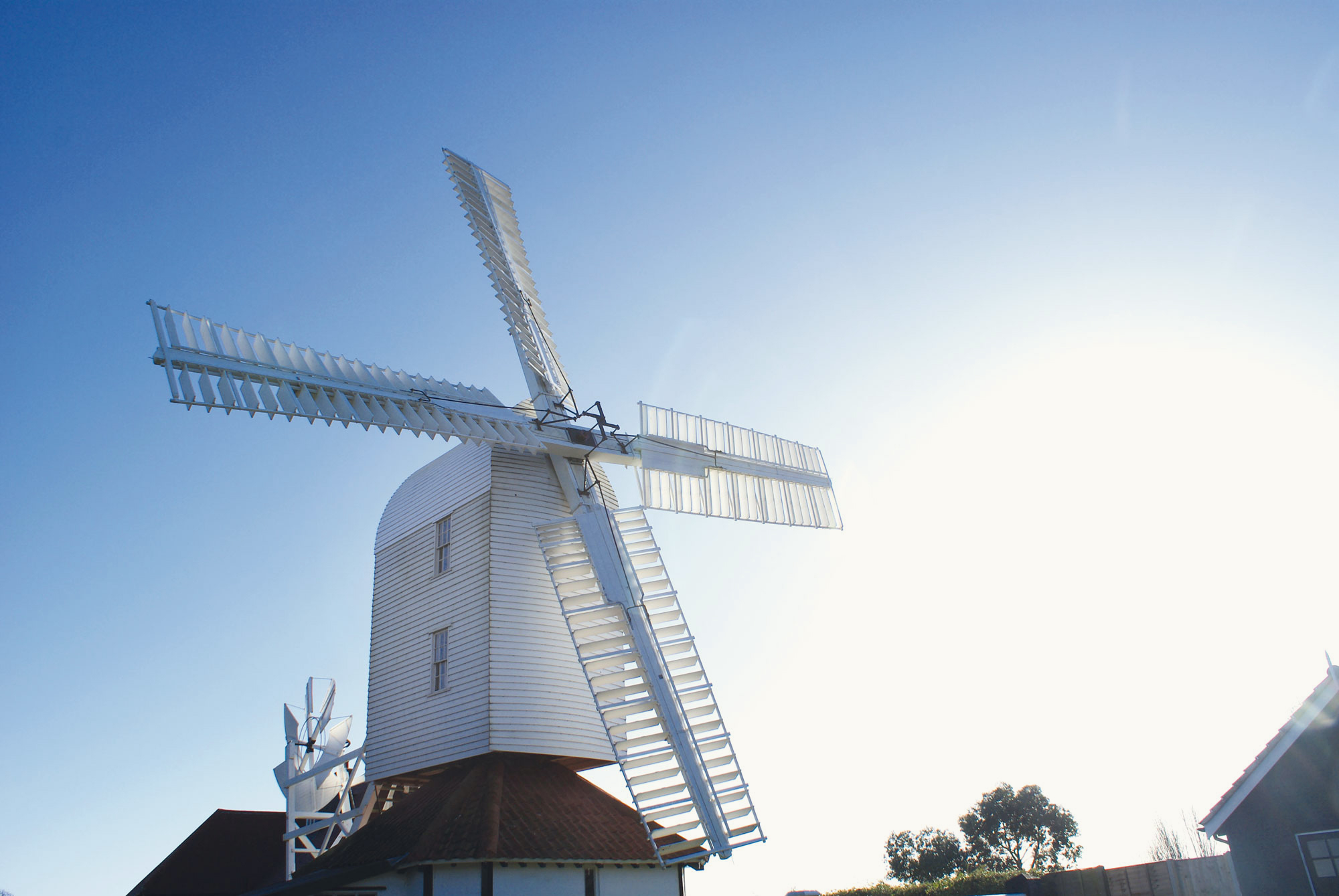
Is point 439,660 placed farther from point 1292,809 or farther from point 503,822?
point 1292,809

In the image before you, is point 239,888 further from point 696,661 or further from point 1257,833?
point 1257,833

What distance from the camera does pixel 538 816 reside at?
49.7ft

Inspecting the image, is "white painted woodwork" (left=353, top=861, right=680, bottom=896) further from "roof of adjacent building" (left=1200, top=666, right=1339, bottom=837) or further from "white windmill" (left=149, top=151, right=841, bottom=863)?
"roof of adjacent building" (left=1200, top=666, right=1339, bottom=837)

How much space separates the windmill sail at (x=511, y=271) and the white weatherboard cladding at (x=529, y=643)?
243 cm

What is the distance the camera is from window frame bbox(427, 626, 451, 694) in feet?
57.5

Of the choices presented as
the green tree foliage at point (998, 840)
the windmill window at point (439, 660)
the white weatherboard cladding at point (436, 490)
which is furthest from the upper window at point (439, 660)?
the green tree foliage at point (998, 840)

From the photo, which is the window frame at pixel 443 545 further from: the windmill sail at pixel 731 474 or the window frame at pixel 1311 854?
the window frame at pixel 1311 854

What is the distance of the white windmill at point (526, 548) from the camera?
47.0 feet

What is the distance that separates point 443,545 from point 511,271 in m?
6.67

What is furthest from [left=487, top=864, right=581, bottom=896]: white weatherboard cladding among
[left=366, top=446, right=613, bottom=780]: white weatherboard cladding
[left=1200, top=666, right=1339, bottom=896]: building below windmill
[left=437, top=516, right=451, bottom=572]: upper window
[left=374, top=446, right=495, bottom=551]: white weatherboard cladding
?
[left=1200, top=666, right=1339, bottom=896]: building below windmill

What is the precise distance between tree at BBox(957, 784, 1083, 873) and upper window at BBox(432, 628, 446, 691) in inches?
1476

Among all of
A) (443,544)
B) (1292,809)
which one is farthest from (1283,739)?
→ (443,544)

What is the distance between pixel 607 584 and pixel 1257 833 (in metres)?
11.0

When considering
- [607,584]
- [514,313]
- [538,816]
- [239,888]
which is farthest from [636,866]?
[239,888]
